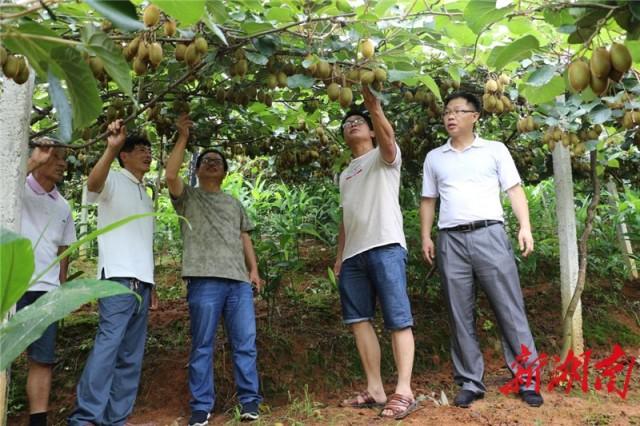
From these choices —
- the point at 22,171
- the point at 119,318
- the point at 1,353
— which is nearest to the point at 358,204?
the point at 119,318

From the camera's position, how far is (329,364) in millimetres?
3279

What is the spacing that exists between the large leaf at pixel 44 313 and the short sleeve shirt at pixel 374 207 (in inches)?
77.3

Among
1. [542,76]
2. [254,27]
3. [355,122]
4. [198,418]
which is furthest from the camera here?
[355,122]

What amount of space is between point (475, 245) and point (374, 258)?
0.49 meters

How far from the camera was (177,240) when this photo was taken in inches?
232

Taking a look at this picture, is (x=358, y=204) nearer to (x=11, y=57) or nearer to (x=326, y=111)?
(x=326, y=111)

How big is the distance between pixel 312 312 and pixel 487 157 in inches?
68.5

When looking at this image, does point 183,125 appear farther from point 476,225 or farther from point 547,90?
point 547,90

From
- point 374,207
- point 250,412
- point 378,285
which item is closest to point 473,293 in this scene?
point 378,285

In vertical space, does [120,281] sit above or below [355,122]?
below

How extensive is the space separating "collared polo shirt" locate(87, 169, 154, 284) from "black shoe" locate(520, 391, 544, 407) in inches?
72.2

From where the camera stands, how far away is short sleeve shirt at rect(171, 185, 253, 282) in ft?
8.82

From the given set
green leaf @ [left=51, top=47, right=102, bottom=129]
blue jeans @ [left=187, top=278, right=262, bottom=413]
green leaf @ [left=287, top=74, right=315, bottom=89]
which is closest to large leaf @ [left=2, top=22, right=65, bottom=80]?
green leaf @ [left=51, top=47, right=102, bottom=129]

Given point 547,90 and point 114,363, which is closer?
point 547,90
